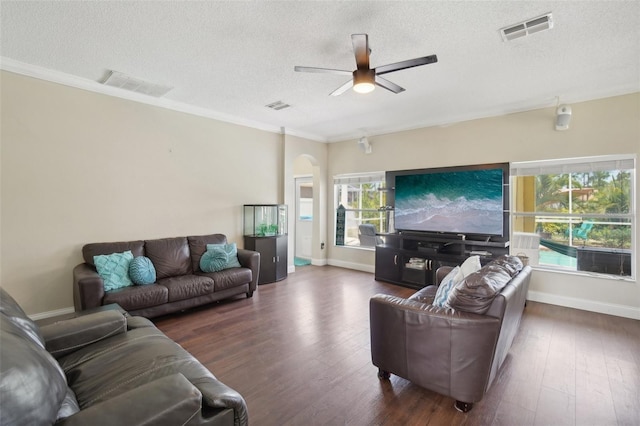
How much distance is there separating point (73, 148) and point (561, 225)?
20.5 ft

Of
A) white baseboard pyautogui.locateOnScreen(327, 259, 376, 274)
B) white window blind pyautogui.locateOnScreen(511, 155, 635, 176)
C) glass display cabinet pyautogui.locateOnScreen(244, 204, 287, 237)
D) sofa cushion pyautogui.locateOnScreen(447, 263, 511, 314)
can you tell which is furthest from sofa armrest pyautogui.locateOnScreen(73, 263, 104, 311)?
white window blind pyautogui.locateOnScreen(511, 155, 635, 176)

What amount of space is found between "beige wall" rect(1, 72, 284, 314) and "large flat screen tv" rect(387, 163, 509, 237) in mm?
3068

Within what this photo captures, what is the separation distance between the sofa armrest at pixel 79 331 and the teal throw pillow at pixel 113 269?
1.43 m

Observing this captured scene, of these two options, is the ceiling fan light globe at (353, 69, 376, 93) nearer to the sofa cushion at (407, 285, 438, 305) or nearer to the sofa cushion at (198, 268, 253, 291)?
the sofa cushion at (407, 285, 438, 305)

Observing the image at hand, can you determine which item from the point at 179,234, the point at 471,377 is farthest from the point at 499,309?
the point at 179,234

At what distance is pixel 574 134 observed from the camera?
157 inches

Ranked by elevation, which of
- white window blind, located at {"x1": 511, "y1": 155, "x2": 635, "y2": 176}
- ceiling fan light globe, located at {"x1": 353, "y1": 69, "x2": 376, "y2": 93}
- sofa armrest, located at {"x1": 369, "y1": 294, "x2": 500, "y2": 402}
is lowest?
sofa armrest, located at {"x1": 369, "y1": 294, "x2": 500, "y2": 402}

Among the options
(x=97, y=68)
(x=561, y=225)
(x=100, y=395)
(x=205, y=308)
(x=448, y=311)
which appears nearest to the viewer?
(x=100, y=395)

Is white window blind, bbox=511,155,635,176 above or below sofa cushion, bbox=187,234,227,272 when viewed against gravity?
above

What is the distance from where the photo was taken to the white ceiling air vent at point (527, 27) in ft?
7.78

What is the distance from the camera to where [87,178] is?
370 centimetres

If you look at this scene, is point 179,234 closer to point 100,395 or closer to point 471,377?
point 100,395

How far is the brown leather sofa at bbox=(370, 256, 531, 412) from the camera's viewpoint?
75.2 inches

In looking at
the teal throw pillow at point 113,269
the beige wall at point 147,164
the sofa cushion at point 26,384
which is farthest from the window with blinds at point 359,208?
the sofa cushion at point 26,384
